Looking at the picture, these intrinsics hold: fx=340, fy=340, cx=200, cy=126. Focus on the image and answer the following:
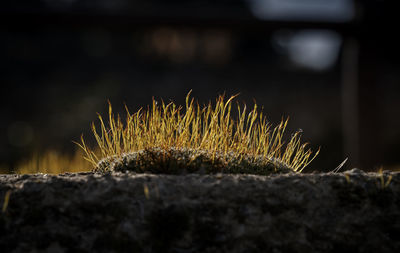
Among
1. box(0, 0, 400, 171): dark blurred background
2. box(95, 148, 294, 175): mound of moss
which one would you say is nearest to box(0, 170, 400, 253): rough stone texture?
box(95, 148, 294, 175): mound of moss

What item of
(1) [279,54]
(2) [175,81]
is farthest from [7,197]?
(1) [279,54]

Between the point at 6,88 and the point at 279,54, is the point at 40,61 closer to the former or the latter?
the point at 6,88

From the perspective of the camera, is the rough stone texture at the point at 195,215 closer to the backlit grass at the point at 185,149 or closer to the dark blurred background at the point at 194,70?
the backlit grass at the point at 185,149

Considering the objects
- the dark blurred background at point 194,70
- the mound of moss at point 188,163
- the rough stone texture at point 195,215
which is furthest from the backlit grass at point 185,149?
the dark blurred background at point 194,70

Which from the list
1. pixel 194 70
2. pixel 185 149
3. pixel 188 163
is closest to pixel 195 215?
pixel 188 163

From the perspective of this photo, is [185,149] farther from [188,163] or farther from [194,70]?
[194,70]

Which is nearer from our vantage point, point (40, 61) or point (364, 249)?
point (364, 249)

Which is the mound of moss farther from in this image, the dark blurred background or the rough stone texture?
the dark blurred background
